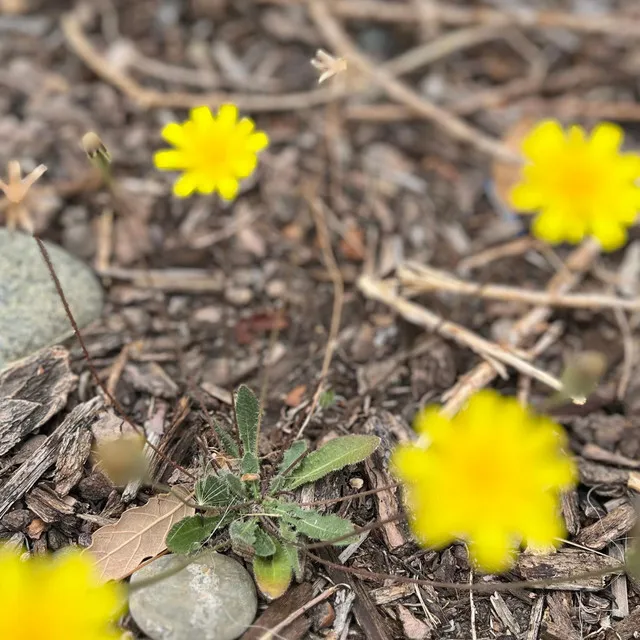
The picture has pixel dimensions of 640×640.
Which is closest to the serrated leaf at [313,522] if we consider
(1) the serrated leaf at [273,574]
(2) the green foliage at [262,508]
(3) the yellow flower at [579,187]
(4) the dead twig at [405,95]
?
(2) the green foliage at [262,508]

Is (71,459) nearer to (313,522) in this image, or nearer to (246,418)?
(246,418)

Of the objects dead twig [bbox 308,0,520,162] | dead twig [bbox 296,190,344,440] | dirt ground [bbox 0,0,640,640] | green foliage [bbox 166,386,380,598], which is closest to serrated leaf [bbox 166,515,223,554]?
green foliage [bbox 166,386,380,598]

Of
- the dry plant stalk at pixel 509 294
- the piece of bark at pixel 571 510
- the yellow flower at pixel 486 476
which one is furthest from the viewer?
the dry plant stalk at pixel 509 294

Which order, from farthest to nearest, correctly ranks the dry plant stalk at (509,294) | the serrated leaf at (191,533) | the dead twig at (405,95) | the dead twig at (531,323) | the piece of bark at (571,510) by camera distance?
the dead twig at (405,95) < the dry plant stalk at (509,294) < the dead twig at (531,323) < the piece of bark at (571,510) < the serrated leaf at (191,533)

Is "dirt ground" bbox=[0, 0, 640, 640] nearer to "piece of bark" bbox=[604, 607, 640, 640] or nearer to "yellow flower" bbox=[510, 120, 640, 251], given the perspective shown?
"piece of bark" bbox=[604, 607, 640, 640]

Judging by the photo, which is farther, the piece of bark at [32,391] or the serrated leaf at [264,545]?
the piece of bark at [32,391]

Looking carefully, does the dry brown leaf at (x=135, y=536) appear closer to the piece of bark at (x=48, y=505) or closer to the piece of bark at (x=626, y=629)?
the piece of bark at (x=48, y=505)

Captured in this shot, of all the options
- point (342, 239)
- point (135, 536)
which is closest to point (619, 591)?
point (135, 536)

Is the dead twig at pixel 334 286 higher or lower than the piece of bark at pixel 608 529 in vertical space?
higher
